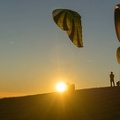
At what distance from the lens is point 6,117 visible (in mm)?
23125

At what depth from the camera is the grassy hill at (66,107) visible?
2070cm

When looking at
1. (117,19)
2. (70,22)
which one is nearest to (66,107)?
(70,22)

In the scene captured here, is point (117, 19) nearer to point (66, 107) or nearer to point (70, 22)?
point (70, 22)

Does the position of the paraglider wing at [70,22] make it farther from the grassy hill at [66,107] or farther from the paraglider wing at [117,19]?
the grassy hill at [66,107]

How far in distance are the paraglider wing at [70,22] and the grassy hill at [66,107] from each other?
18.6 feet

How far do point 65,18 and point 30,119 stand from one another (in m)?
13.4

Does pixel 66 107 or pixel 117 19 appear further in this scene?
pixel 117 19

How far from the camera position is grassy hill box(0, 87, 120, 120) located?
20.7 meters

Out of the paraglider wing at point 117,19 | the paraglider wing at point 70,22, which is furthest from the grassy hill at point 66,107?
the paraglider wing at point 117,19

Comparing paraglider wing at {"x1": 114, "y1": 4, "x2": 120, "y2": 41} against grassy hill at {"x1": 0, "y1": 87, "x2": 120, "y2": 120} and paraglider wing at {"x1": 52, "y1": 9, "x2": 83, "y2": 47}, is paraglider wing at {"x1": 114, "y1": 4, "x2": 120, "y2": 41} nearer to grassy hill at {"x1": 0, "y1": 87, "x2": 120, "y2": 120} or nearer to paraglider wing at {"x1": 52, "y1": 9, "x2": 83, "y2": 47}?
paraglider wing at {"x1": 52, "y1": 9, "x2": 83, "y2": 47}

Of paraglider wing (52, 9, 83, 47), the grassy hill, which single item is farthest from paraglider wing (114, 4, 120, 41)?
the grassy hill

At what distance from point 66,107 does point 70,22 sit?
1078cm

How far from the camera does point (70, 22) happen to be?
31.6m

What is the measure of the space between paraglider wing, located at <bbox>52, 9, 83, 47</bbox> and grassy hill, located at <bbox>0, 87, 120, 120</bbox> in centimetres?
566
